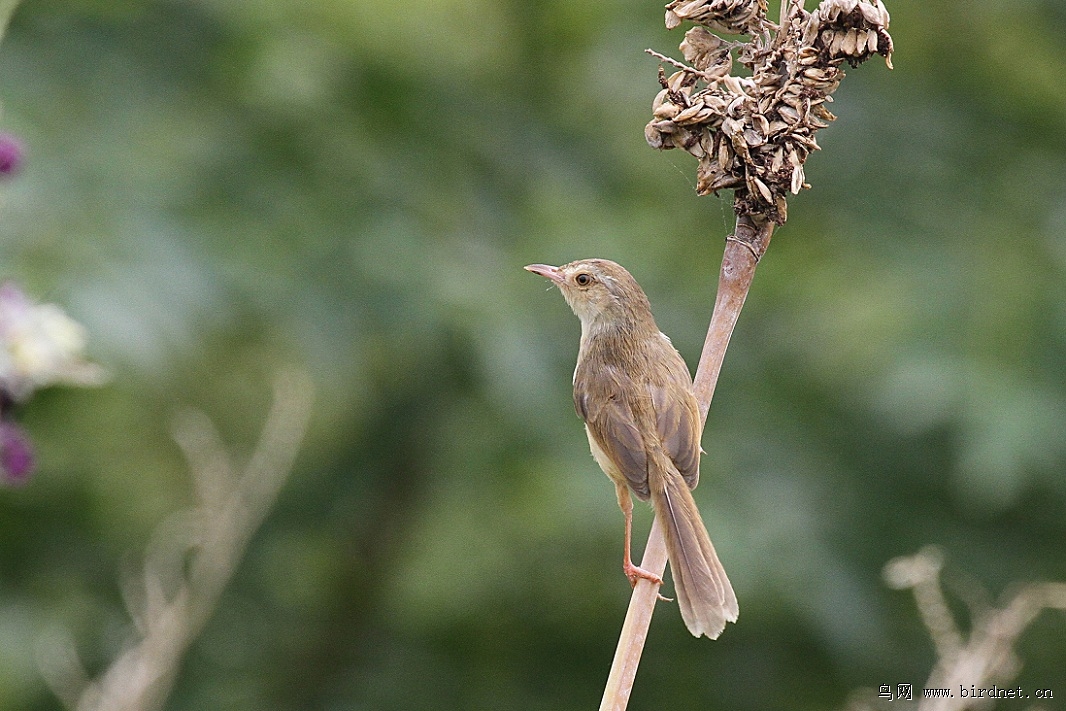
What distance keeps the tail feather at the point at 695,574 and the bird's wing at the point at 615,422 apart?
0.19 meters

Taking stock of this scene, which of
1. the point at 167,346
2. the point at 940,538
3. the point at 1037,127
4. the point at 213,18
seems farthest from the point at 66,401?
the point at 1037,127

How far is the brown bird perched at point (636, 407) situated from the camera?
7.79 feet

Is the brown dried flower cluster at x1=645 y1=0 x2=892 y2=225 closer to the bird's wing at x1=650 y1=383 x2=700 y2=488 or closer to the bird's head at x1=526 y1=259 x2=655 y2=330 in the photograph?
the bird's wing at x1=650 y1=383 x2=700 y2=488

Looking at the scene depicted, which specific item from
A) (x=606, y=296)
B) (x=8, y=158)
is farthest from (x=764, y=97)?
(x=606, y=296)

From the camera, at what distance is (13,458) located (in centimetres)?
179

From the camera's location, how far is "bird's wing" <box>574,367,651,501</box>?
2.74 meters

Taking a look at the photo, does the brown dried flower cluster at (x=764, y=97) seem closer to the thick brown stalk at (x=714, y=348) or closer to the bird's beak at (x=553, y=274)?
the thick brown stalk at (x=714, y=348)

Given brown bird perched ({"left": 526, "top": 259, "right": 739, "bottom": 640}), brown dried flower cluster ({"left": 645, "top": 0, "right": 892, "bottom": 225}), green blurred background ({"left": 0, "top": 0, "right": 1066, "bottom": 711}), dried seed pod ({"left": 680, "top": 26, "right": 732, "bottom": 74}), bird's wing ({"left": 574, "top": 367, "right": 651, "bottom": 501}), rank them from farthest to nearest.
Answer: green blurred background ({"left": 0, "top": 0, "right": 1066, "bottom": 711})
bird's wing ({"left": 574, "top": 367, "right": 651, "bottom": 501})
brown bird perched ({"left": 526, "top": 259, "right": 739, "bottom": 640})
dried seed pod ({"left": 680, "top": 26, "right": 732, "bottom": 74})
brown dried flower cluster ({"left": 645, "top": 0, "right": 892, "bottom": 225})

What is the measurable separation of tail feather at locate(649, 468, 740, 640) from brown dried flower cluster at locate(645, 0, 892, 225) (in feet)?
2.08

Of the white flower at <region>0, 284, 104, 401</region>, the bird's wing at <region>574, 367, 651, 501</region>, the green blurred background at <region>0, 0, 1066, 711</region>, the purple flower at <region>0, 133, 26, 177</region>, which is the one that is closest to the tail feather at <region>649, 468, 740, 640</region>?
the bird's wing at <region>574, 367, 651, 501</region>

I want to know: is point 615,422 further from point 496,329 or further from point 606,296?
point 496,329

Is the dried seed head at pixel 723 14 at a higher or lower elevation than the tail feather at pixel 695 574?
higher

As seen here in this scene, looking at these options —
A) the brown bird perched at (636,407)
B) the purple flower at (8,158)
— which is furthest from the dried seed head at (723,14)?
the purple flower at (8,158)

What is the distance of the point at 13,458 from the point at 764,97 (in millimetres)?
1206
